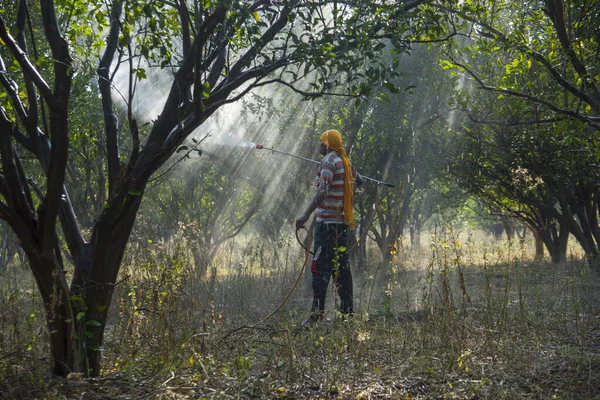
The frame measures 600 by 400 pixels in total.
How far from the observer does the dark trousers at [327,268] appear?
5.64 m

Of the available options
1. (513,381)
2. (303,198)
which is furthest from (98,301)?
(303,198)

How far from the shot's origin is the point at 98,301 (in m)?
3.66

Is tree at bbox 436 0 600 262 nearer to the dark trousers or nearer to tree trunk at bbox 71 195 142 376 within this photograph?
the dark trousers

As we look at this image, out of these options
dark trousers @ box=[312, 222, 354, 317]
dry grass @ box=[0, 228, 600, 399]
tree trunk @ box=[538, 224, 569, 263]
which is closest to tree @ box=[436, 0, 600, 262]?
tree trunk @ box=[538, 224, 569, 263]

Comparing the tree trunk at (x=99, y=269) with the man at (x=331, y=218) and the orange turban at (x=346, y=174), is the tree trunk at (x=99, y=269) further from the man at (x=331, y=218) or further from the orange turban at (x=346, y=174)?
the orange turban at (x=346, y=174)

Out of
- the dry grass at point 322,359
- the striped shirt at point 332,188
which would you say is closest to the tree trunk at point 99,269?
the dry grass at point 322,359

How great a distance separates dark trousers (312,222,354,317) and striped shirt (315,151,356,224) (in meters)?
0.09

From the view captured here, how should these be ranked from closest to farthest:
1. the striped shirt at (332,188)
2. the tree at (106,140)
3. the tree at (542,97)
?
the tree at (106,140) → the tree at (542,97) → the striped shirt at (332,188)

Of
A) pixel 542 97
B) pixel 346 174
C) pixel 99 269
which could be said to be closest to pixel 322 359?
pixel 99 269

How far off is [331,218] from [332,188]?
33 cm

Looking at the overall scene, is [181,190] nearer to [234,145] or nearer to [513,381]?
[234,145]

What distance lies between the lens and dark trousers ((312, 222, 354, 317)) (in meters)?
5.64

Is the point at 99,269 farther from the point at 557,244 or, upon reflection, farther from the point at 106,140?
the point at 557,244

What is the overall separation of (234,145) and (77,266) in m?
9.72
